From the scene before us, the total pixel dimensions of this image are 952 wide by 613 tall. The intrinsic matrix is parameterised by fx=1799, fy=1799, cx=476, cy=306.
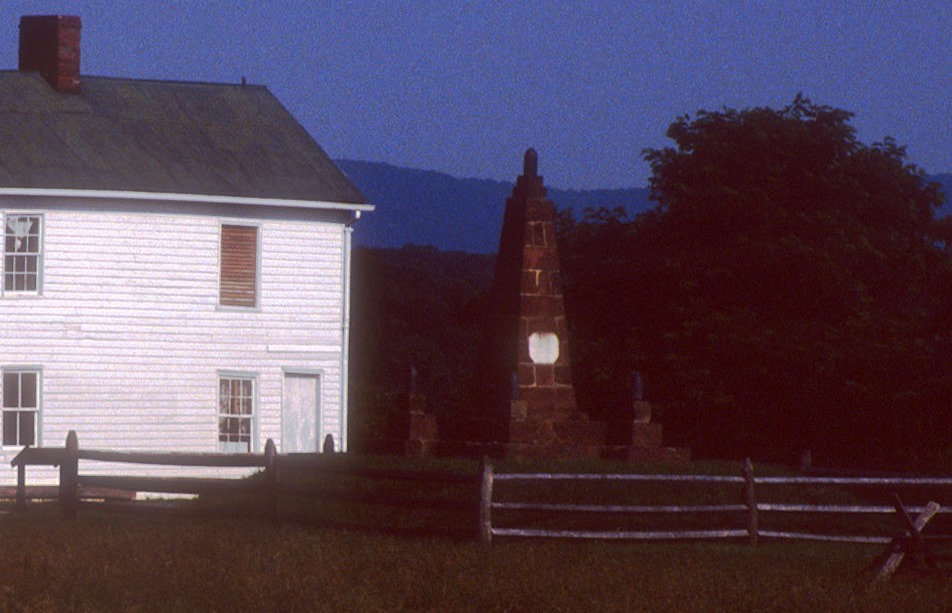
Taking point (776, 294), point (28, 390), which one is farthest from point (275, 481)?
point (776, 294)

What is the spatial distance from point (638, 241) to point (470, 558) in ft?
101

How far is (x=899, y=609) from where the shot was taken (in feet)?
48.9

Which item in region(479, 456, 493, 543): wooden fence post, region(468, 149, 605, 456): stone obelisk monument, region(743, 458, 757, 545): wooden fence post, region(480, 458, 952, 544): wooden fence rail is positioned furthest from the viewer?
region(468, 149, 605, 456): stone obelisk monument

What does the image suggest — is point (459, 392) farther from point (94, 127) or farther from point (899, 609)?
point (899, 609)

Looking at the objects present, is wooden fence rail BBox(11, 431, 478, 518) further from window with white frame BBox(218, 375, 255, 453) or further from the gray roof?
the gray roof

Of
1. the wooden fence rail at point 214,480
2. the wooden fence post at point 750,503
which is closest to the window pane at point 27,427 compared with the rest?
the wooden fence rail at point 214,480

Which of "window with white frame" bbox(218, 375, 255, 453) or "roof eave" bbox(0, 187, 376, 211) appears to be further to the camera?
"window with white frame" bbox(218, 375, 255, 453)

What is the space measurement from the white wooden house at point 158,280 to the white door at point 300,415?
0.04m

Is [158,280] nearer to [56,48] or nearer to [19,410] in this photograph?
[19,410]

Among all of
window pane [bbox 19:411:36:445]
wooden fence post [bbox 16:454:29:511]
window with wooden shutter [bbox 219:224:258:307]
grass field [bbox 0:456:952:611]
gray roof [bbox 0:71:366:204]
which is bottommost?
grass field [bbox 0:456:952:611]

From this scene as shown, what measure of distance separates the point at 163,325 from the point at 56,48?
6.84 m

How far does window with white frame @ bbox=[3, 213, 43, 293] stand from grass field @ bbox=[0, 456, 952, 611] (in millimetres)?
12618

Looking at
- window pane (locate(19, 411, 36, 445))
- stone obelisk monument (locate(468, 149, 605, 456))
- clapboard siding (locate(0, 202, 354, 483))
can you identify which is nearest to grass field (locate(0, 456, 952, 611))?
stone obelisk monument (locate(468, 149, 605, 456))

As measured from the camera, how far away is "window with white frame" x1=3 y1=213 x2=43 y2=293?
34.6 meters
